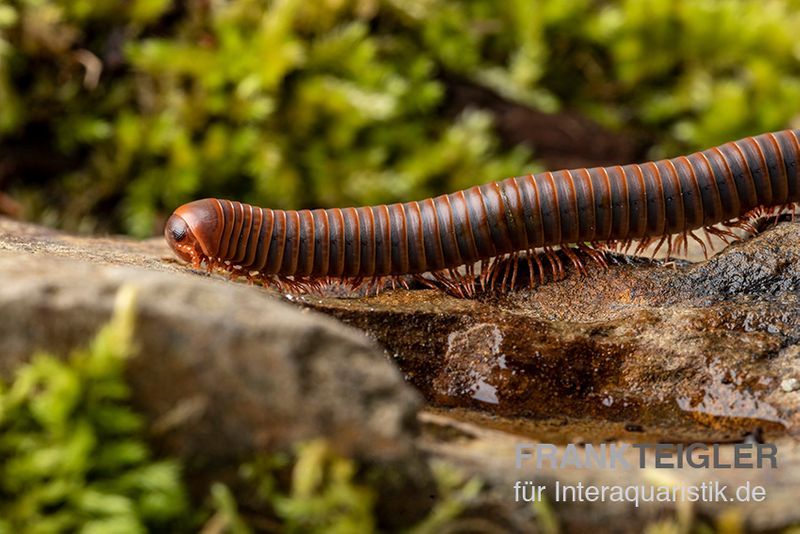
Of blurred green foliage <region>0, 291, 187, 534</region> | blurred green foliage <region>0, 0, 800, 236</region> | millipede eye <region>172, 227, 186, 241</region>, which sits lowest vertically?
blurred green foliage <region>0, 291, 187, 534</region>

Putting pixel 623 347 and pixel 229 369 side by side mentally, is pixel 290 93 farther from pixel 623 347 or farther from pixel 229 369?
pixel 229 369

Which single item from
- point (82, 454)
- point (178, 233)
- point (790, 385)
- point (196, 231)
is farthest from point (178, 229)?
point (790, 385)

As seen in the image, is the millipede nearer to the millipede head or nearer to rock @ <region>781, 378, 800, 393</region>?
the millipede head

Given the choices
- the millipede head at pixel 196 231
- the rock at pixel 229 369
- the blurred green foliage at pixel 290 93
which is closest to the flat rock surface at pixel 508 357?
the rock at pixel 229 369

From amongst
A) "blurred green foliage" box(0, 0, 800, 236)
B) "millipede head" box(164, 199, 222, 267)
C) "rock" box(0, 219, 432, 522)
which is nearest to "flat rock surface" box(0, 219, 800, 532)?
"rock" box(0, 219, 432, 522)

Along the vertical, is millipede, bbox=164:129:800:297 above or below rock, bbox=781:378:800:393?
above

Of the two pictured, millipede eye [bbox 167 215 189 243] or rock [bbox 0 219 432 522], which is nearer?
rock [bbox 0 219 432 522]
